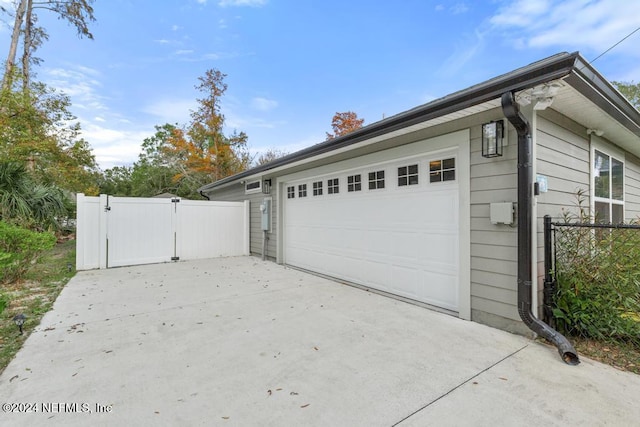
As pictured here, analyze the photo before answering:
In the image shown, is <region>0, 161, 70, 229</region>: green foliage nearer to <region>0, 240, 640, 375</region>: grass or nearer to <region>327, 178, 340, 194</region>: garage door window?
<region>0, 240, 640, 375</region>: grass

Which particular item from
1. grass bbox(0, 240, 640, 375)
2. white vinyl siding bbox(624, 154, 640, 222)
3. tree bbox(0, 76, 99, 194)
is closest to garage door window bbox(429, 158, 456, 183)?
grass bbox(0, 240, 640, 375)

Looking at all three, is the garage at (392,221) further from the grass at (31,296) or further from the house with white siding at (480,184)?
the grass at (31,296)

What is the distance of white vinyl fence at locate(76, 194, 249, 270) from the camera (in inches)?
257

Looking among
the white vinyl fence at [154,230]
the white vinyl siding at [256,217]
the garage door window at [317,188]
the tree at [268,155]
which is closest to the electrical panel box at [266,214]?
the white vinyl siding at [256,217]

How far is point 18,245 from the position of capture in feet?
15.2

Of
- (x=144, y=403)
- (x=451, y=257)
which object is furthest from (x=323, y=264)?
(x=144, y=403)

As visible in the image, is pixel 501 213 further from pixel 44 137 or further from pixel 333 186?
pixel 44 137

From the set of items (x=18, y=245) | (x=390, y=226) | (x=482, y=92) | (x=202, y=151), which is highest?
(x=202, y=151)

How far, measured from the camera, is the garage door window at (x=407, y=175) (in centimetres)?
406

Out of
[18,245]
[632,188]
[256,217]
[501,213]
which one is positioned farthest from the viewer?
[256,217]

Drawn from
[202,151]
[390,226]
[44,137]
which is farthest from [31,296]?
[202,151]

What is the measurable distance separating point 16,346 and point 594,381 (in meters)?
4.85

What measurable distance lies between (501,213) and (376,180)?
80.6 inches

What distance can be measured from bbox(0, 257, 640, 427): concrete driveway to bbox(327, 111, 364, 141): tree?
15.4 meters
